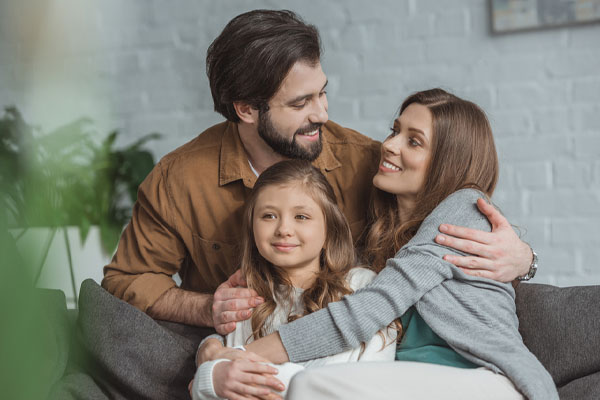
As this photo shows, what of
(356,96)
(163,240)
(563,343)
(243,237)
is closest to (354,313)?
(243,237)

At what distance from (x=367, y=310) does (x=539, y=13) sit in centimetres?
149

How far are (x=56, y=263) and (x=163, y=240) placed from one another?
1535 mm

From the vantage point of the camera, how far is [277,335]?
4.28 feet

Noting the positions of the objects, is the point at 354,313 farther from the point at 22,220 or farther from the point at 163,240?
the point at 22,220

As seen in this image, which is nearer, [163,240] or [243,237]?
[243,237]

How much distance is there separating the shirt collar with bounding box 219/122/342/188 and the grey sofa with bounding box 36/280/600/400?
44 cm

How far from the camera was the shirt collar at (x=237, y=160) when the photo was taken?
5.66ft

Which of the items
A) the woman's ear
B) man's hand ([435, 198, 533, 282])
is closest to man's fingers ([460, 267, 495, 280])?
man's hand ([435, 198, 533, 282])

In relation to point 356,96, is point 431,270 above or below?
below

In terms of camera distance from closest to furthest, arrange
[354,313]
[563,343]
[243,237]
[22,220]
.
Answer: [22,220]
[354,313]
[563,343]
[243,237]

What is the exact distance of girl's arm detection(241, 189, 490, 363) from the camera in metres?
1.27

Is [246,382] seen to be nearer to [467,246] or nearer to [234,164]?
[467,246]

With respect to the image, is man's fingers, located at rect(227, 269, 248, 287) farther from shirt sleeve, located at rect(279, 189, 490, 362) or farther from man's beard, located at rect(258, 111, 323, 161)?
man's beard, located at rect(258, 111, 323, 161)

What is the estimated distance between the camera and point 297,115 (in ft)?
5.60
